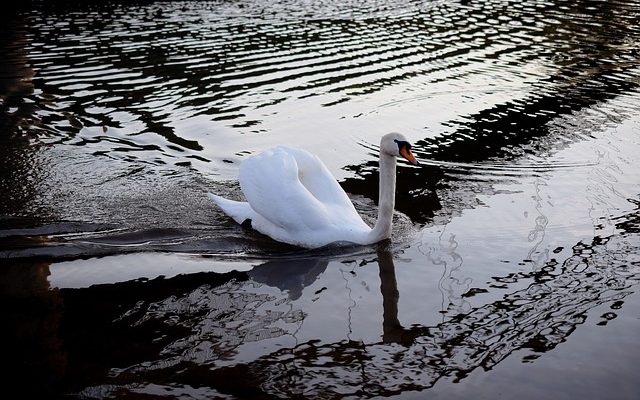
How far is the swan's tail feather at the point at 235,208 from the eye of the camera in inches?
316

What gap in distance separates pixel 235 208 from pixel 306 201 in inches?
37.6

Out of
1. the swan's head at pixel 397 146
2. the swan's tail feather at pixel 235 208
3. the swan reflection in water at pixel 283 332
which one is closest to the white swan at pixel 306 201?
the swan's head at pixel 397 146

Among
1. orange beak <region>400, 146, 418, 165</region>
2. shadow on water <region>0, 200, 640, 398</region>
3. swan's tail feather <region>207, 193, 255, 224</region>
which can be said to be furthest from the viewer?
swan's tail feather <region>207, 193, 255, 224</region>

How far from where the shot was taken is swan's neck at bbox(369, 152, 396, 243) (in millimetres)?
7484

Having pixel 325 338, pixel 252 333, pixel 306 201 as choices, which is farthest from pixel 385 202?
pixel 252 333

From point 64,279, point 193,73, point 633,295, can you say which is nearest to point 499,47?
point 193,73

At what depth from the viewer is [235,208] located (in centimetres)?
812

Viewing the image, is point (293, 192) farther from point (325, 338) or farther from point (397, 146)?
point (325, 338)

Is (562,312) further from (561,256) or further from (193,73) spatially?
(193,73)

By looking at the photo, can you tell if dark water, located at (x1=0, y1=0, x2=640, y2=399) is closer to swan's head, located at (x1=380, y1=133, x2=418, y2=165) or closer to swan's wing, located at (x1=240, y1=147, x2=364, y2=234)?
swan's wing, located at (x1=240, y1=147, x2=364, y2=234)

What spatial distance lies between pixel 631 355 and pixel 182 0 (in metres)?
18.1

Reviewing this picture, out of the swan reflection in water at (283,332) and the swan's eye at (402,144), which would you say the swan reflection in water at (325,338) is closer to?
the swan reflection in water at (283,332)

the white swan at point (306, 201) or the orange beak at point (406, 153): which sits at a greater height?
the orange beak at point (406, 153)

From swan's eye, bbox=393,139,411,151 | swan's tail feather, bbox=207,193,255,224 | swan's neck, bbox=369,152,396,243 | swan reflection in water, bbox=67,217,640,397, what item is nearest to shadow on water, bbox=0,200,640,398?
swan reflection in water, bbox=67,217,640,397
